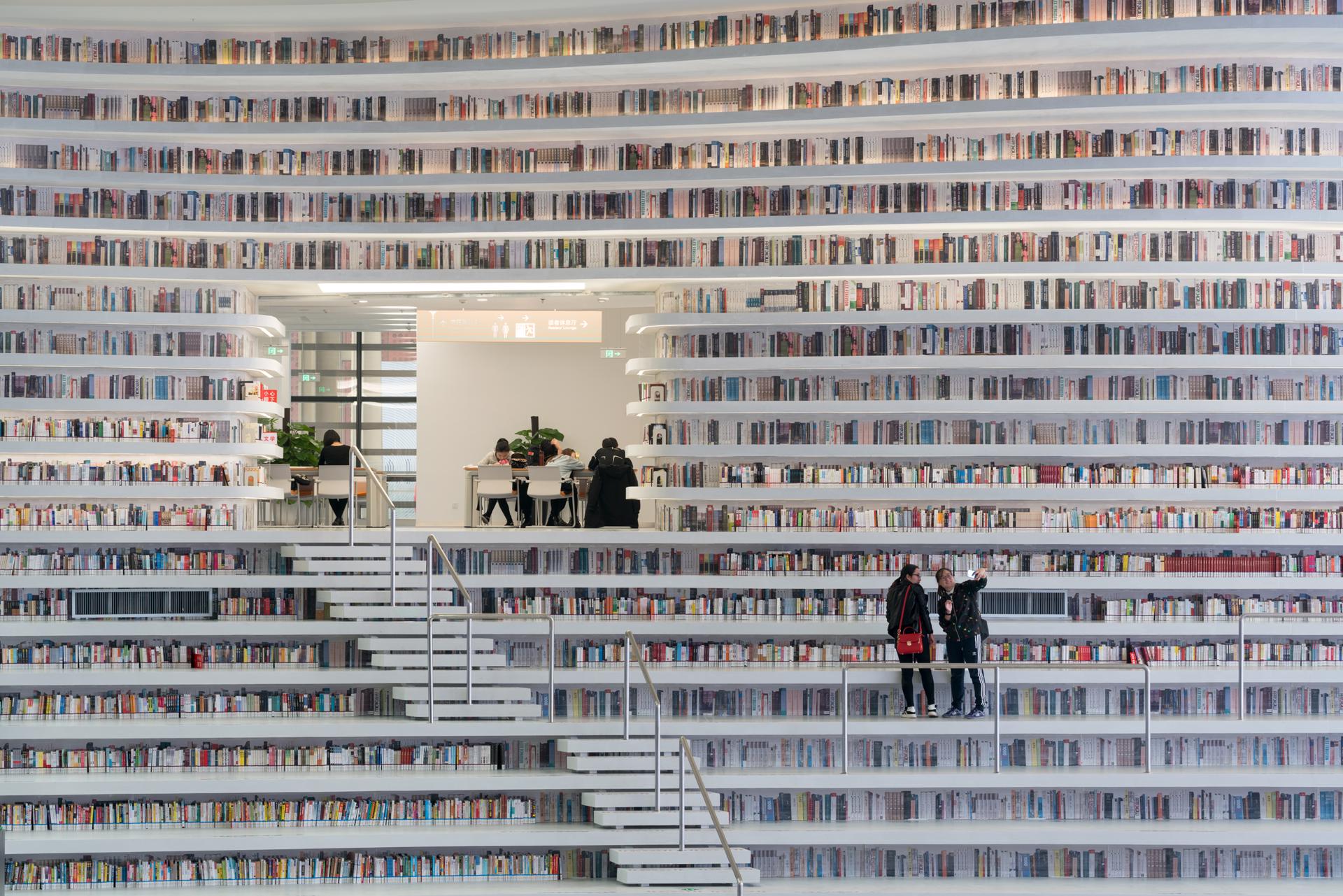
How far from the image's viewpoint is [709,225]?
1066 centimetres

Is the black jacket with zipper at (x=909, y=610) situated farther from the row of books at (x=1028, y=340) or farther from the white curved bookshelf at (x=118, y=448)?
the white curved bookshelf at (x=118, y=448)

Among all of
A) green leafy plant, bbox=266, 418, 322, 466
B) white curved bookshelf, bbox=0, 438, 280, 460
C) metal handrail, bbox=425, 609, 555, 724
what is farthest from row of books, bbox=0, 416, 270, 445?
metal handrail, bbox=425, 609, 555, 724

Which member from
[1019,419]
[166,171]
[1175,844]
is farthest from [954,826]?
[166,171]

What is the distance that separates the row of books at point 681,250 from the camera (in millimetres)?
10406

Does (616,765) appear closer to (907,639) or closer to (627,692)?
(627,692)

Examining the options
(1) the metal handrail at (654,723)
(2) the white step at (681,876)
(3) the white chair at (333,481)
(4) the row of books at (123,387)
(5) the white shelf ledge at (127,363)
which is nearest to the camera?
(2) the white step at (681,876)

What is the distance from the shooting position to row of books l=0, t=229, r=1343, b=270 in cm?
1041

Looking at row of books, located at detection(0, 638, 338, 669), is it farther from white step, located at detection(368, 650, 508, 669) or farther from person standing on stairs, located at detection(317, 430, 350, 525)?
person standing on stairs, located at detection(317, 430, 350, 525)

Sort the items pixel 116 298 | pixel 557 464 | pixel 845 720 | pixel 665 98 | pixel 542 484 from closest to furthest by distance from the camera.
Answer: pixel 845 720, pixel 116 298, pixel 665 98, pixel 542 484, pixel 557 464

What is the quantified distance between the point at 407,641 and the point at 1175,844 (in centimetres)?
525

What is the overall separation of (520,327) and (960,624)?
21.0 feet

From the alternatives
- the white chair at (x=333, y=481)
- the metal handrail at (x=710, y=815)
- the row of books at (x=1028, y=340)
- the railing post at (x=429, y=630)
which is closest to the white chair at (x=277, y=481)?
the white chair at (x=333, y=481)

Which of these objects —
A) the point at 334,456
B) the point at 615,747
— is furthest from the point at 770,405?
the point at 334,456

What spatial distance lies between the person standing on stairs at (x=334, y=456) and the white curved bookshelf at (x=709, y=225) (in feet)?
6.54
